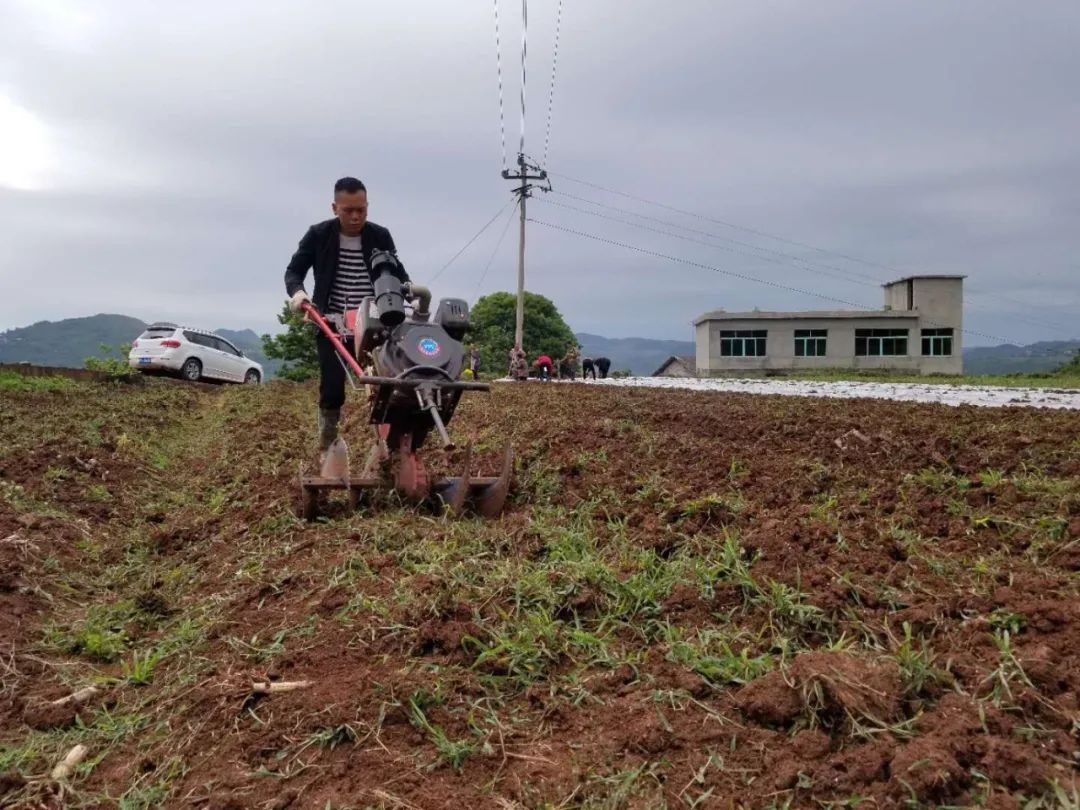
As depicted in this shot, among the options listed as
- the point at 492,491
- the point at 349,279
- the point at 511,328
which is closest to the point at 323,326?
the point at 349,279

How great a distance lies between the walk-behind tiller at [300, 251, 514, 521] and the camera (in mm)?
4238

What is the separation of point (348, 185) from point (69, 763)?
3.50 m

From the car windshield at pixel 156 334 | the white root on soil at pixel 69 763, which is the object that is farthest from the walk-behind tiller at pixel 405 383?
the car windshield at pixel 156 334

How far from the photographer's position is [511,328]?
7050 centimetres

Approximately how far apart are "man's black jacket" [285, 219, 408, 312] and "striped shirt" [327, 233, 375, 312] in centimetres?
3

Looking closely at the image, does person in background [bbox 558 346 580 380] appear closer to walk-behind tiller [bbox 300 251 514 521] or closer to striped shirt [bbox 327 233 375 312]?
striped shirt [bbox 327 233 375 312]

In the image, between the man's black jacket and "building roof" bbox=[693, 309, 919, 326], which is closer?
the man's black jacket

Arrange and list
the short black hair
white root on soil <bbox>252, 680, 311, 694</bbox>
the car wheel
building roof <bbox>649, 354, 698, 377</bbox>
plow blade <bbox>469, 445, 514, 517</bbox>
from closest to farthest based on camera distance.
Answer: white root on soil <bbox>252, 680, 311, 694</bbox>
plow blade <bbox>469, 445, 514, 517</bbox>
the short black hair
the car wheel
building roof <bbox>649, 354, 698, 377</bbox>

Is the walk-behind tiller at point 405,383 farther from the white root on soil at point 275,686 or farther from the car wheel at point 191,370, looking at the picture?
the car wheel at point 191,370

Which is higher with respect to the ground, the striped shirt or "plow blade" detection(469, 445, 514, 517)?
the striped shirt

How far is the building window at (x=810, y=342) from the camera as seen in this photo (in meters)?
44.1

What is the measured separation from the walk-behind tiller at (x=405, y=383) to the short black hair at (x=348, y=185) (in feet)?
1.48

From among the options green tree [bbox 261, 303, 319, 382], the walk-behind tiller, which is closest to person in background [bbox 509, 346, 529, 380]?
green tree [bbox 261, 303, 319, 382]

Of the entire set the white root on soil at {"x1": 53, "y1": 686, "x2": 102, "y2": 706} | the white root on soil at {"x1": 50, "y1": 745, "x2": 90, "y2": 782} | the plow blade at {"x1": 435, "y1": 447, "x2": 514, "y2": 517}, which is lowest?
the white root on soil at {"x1": 50, "y1": 745, "x2": 90, "y2": 782}
